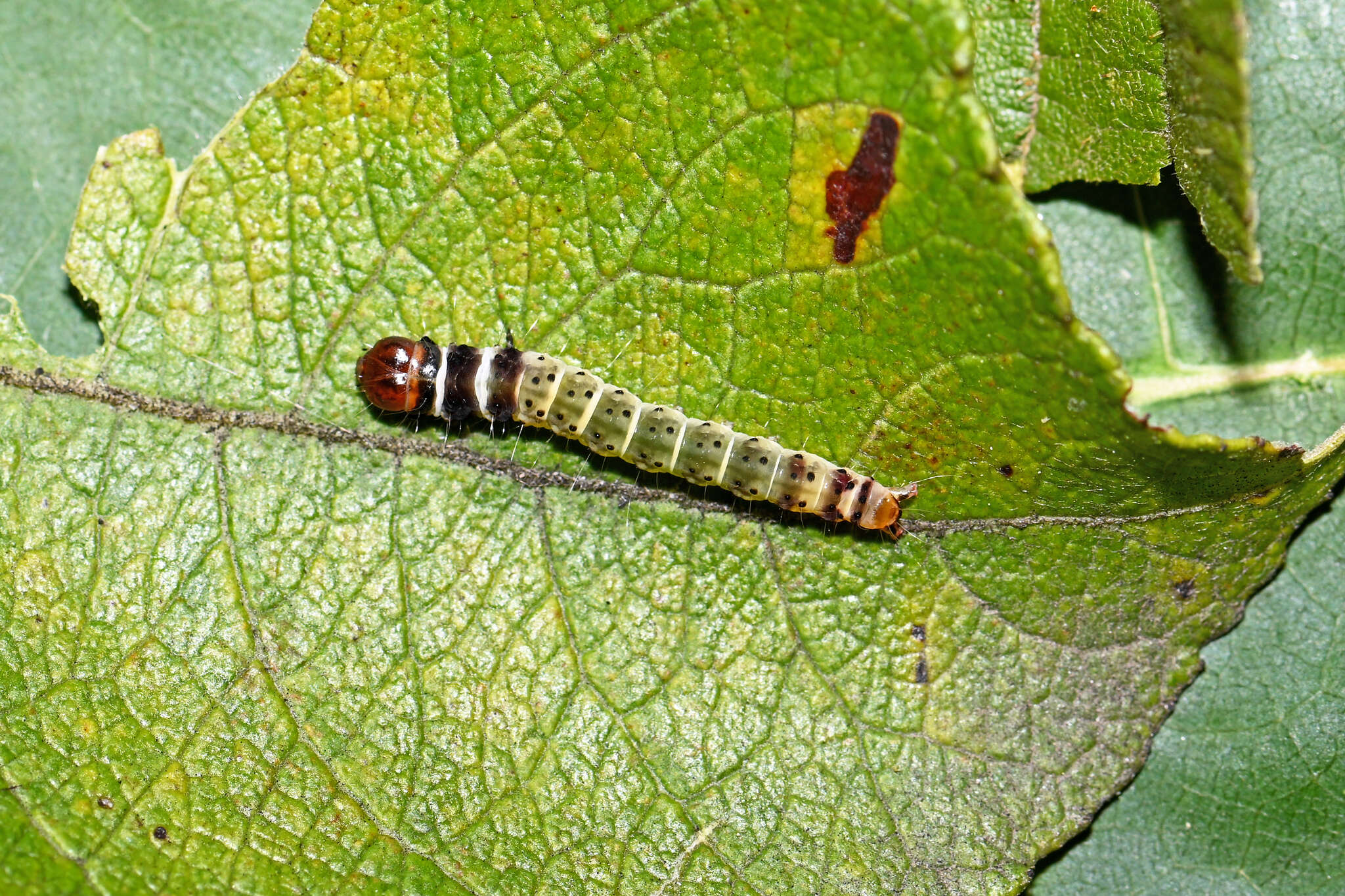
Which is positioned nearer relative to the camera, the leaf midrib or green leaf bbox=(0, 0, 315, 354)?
the leaf midrib

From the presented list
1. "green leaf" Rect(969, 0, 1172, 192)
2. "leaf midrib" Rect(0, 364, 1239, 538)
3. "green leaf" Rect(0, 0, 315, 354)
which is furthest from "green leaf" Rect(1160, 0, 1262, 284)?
"green leaf" Rect(0, 0, 315, 354)

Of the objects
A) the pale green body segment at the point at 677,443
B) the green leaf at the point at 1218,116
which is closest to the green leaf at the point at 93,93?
the pale green body segment at the point at 677,443

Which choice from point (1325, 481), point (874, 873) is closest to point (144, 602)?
point (874, 873)

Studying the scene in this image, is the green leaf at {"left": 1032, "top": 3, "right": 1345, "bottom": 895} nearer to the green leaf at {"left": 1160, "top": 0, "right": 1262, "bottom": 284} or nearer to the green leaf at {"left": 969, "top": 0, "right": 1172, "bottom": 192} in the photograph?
the green leaf at {"left": 969, "top": 0, "right": 1172, "bottom": 192}

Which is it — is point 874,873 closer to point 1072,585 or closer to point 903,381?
point 1072,585

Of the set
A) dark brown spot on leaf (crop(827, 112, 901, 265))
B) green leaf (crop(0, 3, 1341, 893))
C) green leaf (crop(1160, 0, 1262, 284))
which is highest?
green leaf (crop(1160, 0, 1262, 284))

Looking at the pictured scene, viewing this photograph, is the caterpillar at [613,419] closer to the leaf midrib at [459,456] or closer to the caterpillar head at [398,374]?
the caterpillar head at [398,374]

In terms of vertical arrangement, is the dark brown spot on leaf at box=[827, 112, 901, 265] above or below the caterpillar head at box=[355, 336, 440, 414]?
above
